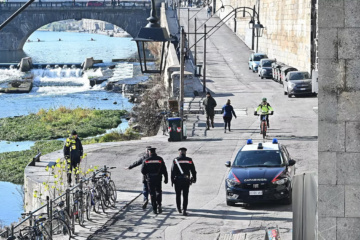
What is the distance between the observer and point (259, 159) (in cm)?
1930

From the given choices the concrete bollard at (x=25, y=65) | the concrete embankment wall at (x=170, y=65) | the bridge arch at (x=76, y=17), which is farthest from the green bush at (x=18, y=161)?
the bridge arch at (x=76, y=17)

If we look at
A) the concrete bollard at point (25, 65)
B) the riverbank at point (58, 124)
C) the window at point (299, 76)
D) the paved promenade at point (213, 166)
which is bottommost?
the riverbank at point (58, 124)

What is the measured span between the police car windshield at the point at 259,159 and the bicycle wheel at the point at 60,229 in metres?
4.63

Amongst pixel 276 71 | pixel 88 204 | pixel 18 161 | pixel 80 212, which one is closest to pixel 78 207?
pixel 80 212

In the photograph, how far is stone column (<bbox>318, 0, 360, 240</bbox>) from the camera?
959 cm

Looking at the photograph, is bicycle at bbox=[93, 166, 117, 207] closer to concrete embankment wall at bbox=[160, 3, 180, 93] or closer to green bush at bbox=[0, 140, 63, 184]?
green bush at bbox=[0, 140, 63, 184]

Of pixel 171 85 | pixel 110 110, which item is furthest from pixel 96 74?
pixel 171 85

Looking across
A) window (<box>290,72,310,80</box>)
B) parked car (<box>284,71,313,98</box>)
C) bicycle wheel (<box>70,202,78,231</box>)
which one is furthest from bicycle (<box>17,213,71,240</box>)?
window (<box>290,72,310,80</box>)

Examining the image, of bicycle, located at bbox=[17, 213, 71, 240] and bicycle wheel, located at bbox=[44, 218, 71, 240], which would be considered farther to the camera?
bicycle wheel, located at bbox=[44, 218, 71, 240]

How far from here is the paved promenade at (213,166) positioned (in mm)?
16719

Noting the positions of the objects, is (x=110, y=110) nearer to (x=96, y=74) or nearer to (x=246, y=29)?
(x=246, y=29)

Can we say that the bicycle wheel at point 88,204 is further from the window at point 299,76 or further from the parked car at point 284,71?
the parked car at point 284,71

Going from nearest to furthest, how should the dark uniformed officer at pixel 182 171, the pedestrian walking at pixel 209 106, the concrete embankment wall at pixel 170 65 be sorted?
the dark uniformed officer at pixel 182 171 → the pedestrian walking at pixel 209 106 → the concrete embankment wall at pixel 170 65

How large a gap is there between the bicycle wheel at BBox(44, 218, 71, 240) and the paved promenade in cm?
30
